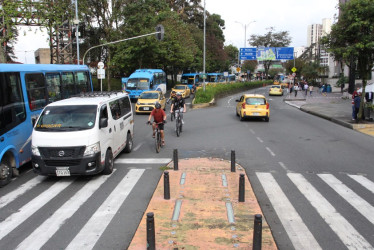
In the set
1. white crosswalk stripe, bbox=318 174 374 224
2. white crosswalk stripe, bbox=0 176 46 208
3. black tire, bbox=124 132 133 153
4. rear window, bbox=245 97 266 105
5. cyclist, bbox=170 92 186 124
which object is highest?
cyclist, bbox=170 92 186 124

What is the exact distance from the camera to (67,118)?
29.4 ft

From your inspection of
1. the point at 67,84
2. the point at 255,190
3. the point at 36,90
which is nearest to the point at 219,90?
the point at 67,84

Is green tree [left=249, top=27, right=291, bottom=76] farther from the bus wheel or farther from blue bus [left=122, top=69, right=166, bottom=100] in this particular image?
the bus wheel

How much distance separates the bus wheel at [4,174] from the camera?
833cm

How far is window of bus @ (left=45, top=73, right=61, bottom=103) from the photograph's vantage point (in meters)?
11.7

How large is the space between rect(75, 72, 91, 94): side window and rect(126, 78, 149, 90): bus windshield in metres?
16.8

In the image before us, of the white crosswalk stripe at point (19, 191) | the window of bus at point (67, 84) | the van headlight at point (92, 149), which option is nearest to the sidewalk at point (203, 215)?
the van headlight at point (92, 149)

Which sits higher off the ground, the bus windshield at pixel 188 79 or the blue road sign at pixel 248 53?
the blue road sign at pixel 248 53

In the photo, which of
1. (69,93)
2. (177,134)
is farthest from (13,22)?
(177,134)

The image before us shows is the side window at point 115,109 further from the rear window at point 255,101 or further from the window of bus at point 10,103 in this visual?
the rear window at point 255,101

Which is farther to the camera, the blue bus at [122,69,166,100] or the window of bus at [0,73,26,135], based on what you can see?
the blue bus at [122,69,166,100]

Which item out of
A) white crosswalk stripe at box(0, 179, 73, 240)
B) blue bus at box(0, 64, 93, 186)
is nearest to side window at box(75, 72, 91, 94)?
blue bus at box(0, 64, 93, 186)

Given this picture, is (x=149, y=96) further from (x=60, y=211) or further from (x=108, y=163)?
(x=60, y=211)

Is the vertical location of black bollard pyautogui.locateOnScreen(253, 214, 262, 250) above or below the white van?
below
